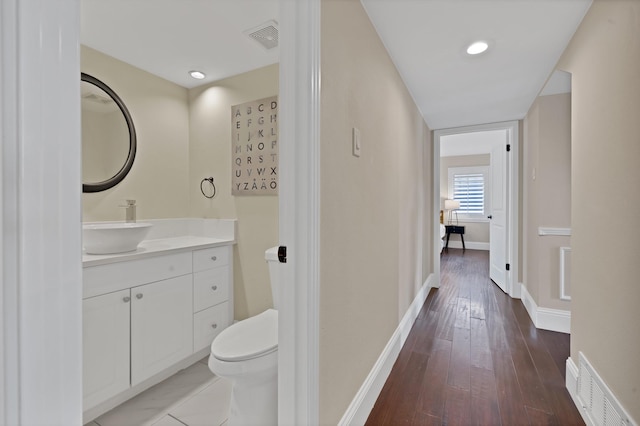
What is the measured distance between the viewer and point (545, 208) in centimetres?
262

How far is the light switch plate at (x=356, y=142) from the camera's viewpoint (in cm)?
141

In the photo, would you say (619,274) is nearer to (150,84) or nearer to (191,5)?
(191,5)

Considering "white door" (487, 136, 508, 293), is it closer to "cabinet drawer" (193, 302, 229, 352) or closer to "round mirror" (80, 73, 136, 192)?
"cabinet drawer" (193, 302, 229, 352)

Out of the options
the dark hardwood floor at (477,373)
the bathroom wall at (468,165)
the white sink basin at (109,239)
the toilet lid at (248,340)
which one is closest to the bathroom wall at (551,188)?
the dark hardwood floor at (477,373)

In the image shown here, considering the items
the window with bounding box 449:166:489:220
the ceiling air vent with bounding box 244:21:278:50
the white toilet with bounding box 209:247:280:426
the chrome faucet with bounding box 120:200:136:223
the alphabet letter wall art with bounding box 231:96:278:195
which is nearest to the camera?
the white toilet with bounding box 209:247:280:426

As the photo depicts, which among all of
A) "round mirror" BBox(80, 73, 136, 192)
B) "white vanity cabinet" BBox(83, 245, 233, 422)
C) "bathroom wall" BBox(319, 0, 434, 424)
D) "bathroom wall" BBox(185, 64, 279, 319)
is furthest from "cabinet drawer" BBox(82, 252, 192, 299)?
"bathroom wall" BBox(319, 0, 434, 424)

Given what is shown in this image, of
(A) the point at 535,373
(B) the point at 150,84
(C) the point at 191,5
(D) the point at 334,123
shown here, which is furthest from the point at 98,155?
(A) the point at 535,373

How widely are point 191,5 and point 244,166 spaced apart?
1.14 m

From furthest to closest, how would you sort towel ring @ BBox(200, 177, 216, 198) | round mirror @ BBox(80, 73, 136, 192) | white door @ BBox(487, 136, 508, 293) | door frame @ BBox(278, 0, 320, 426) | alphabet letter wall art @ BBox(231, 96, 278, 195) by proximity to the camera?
1. white door @ BBox(487, 136, 508, 293)
2. towel ring @ BBox(200, 177, 216, 198)
3. alphabet letter wall art @ BBox(231, 96, 278, 195)
4. round mirror @ BBox(80, 73, 136, 192)
5. door frame @ BBox(278, 0, 320, 426)

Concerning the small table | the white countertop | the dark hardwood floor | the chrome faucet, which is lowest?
the dark hardwood floor

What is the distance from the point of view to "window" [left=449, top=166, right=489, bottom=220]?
7.11 meters

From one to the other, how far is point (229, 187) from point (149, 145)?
0.75 meters

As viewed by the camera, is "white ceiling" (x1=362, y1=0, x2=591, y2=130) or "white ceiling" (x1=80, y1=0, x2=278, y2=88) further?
"white ceiling" (x1=80, y1=0, x2=278, y2=88)

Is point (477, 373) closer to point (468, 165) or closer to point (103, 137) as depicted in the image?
point (103, 137)
